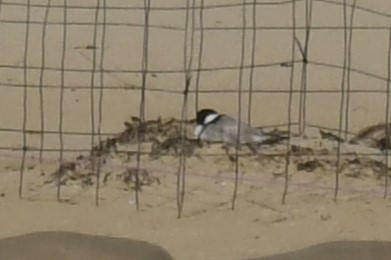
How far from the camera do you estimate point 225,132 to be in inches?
301

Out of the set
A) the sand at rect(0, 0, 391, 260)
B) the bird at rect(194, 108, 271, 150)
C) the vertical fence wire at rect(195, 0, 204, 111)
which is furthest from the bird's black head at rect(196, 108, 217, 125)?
the sand at rect(0, 0, 391, 260)

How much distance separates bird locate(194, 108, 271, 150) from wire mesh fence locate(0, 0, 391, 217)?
4.3 inches

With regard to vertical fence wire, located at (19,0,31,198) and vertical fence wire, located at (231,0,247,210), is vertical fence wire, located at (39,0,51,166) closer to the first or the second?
vertical fence wire, located at (19,0,31,198)

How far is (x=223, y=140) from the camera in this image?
24.9ft

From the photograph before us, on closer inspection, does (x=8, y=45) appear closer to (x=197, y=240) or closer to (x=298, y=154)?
(x=298, y=154)

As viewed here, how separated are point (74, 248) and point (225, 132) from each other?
209 cm

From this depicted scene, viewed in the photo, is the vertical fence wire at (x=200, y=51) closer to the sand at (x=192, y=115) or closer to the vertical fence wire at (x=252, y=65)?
the sand at (x=192, y=115)

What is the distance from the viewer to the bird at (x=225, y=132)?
7516mm

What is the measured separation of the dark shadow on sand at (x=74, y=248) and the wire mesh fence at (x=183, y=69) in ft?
3.77

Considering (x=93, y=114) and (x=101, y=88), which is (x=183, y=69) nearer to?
(x=101, y=88)

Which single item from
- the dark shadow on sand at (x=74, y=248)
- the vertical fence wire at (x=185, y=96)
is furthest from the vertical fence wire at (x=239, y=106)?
the dark shadow on sand at (x=74, y=248)

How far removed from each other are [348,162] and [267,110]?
4.54 ft

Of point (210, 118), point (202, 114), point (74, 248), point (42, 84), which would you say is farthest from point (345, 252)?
point (42, 84)

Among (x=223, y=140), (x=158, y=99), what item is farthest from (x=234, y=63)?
(x=223, y=140)
